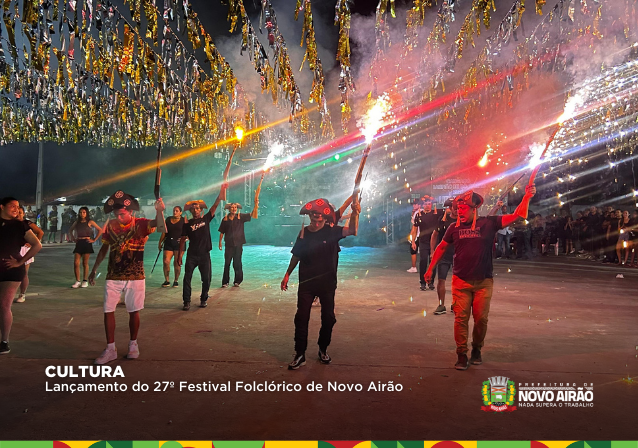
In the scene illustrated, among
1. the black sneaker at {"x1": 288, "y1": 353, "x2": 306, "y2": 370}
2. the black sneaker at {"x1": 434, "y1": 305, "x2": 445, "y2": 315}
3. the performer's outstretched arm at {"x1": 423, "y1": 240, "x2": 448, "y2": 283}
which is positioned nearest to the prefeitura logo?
the performer's outstretched arm at {"x1": 423, "y1": 240, "x2": 448, "y2": 283}

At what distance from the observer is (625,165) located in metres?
24.7

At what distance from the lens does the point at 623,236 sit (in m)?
15.2

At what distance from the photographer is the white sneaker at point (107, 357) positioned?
15.3ft

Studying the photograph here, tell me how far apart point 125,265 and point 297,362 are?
2236mm

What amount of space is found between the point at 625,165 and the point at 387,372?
26493mm

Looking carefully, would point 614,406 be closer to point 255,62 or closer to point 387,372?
point 387,372

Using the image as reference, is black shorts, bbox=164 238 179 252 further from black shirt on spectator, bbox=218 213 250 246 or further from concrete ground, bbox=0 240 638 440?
concrete ground, bbox=0 240 638 440

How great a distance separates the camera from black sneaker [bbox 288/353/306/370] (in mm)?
4613

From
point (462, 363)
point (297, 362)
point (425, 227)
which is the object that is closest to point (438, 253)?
point (462, 363)

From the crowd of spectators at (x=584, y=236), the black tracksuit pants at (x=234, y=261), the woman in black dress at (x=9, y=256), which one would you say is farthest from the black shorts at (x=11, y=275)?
the crowd of spectators at (x=584, y=236)

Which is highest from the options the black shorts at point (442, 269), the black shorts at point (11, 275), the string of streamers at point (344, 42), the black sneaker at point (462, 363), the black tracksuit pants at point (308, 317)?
the string of streamers at point (344, 42)

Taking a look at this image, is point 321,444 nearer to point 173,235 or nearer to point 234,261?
point 234,261

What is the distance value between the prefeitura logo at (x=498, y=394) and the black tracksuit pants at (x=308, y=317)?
1664 mm

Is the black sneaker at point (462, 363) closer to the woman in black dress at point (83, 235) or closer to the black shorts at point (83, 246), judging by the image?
the woman in black dress at point (83, 235)
